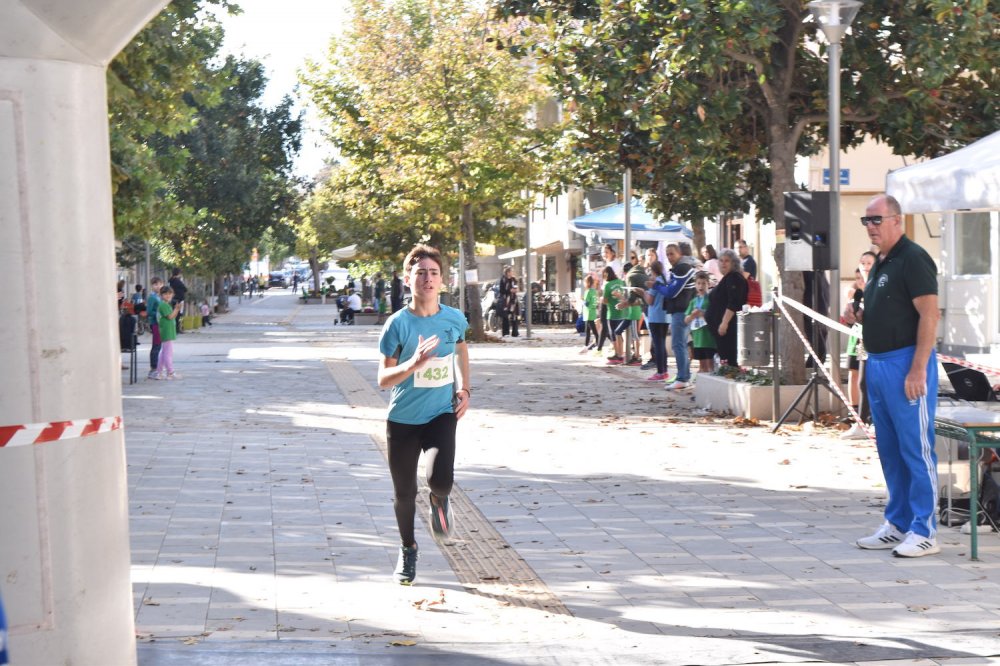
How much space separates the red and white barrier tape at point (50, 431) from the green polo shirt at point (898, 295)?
179 inches

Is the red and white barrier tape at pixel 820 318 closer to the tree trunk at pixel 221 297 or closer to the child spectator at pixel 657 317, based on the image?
the child spectator at pixel 657 317

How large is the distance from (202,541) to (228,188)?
4128cm

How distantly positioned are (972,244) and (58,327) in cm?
2104

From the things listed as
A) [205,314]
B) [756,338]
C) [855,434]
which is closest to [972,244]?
[756,338]

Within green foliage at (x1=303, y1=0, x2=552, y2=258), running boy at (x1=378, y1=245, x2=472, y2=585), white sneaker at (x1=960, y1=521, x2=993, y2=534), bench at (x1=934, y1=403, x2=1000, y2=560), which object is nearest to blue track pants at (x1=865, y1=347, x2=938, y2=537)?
bench at (x1=934, y1=403, x2=1000, y2=560)

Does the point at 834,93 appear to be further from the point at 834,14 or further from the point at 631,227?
the point at 631,227

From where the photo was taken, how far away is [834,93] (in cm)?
1358

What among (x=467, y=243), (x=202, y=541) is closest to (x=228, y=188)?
(x=467, y=243)

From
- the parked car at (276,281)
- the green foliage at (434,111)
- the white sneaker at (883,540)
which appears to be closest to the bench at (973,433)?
the white sneaker at (883,540)

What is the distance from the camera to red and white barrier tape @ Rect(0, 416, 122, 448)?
4.83 m

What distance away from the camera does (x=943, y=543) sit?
8.41 meters

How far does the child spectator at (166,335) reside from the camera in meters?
21.6

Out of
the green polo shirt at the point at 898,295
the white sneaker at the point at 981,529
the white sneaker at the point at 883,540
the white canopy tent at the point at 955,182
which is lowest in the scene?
the white sneaker at the point at 981,529

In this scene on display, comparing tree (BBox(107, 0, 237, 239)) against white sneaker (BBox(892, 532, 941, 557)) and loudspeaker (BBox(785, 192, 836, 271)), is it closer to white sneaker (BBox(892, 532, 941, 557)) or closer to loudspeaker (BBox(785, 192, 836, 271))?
loudspeaker (BBox(785, 192, 836, 271))
